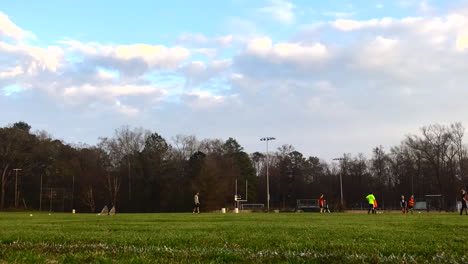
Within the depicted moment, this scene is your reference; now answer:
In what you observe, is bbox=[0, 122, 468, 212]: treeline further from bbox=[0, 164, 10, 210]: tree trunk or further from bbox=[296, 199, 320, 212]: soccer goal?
bbox=[296, 199, 320, 212]: soccer goal

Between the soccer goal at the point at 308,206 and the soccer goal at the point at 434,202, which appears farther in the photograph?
the soccer goal at the point at 434,202

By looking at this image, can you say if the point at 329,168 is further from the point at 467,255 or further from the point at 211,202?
the point at 467,255

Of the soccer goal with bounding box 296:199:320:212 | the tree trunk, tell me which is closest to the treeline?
the tree trunk

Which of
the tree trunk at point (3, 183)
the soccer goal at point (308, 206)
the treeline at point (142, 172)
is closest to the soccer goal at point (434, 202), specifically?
the treeline at point (142, 172)

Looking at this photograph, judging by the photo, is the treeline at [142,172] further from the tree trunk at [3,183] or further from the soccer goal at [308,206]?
the soccer goal at [308,206]

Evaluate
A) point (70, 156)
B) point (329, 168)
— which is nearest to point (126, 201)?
Answer: point (70, 156)

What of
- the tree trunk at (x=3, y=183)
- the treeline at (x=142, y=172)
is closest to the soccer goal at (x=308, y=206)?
the treeline at (x=142, y=172)

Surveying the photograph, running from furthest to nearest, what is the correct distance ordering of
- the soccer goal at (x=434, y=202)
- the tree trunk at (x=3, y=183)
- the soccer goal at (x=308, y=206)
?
1. the tree trunk at (x=3, y=183)
2. the soccer goal at (x=434, y=202)
3. the soccer goal at (x=308, y=206)

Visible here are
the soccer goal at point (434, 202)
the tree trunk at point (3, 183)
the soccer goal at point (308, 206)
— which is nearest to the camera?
the soccer goal at point (308, 206)

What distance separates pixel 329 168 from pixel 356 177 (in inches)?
395

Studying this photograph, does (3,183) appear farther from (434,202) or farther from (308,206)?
(434,202)

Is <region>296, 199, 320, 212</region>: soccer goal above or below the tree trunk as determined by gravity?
below

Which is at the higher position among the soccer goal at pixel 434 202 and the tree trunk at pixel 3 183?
the tree trunk at pixel 3 183

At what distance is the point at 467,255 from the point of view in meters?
6.95
